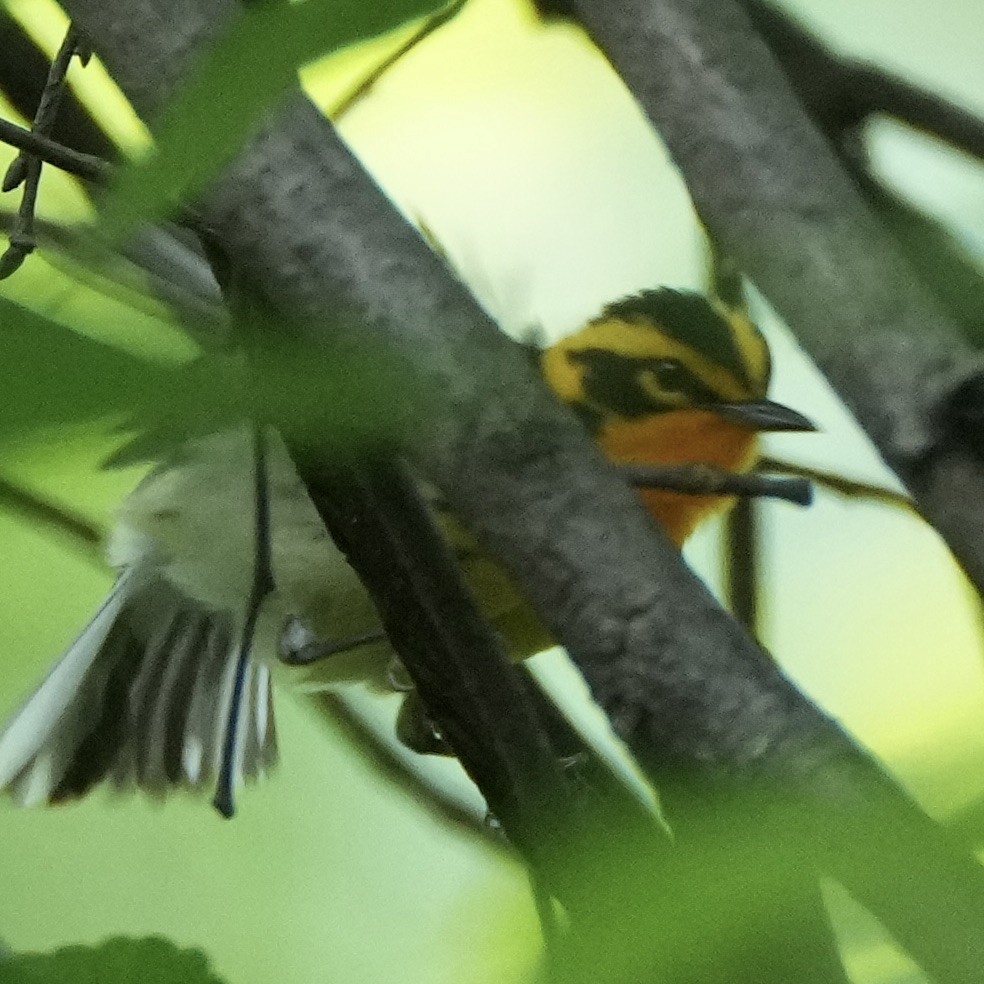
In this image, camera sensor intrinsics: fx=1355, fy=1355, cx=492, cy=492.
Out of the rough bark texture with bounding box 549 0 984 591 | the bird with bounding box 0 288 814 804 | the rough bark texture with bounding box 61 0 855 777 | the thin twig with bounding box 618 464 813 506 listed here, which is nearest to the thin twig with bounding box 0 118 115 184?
the rough bark texture with bounding box 61 0 855 777

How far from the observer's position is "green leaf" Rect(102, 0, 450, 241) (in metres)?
0.11

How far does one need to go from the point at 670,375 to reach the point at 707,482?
1.71 ft

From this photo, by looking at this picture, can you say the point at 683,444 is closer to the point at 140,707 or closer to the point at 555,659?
the point at 555,659

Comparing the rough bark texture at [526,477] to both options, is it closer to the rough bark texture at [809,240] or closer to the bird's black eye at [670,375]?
the rough bark texture at [809,240]

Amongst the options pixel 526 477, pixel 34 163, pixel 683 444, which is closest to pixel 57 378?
pixel 526 477

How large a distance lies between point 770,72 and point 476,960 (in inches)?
17.1

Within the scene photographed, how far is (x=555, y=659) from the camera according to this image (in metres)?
0.78

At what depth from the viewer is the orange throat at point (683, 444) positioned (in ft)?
2.55

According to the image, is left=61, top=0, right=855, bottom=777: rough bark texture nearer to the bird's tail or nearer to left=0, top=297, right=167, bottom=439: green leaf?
left=0, top=297, right=167, bottom=439: green leaf

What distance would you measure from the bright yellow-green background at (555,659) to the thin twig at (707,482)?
186mm

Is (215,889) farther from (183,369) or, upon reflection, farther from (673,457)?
(183,369)

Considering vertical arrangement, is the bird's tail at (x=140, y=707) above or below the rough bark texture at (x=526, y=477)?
below

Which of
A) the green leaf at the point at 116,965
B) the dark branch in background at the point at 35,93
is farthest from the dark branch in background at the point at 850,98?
the green leaf at the point at 116,965

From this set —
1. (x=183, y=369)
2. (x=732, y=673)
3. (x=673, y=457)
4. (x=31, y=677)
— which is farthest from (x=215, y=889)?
(x=183, y=369)
